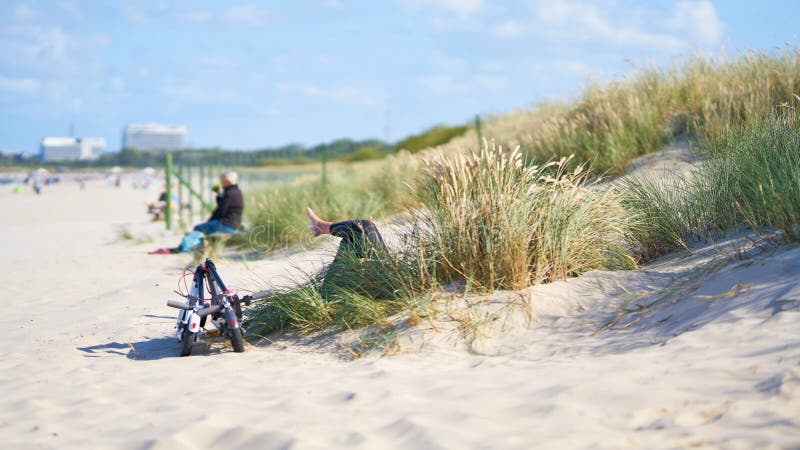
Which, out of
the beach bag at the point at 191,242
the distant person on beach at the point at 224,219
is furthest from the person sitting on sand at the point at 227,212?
the beach bag at the point at 191,242

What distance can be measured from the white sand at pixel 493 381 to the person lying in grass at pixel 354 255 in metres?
0.57

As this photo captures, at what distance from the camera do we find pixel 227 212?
37.3 ft

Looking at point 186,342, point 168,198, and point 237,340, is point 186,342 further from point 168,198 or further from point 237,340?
point 168,198

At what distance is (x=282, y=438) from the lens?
3379 millimetres

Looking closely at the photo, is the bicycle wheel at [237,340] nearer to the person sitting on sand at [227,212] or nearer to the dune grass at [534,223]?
the dune grass at [534,223]

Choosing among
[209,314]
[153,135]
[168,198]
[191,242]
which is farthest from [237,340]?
[153,135]

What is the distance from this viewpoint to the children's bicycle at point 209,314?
530 centimetres

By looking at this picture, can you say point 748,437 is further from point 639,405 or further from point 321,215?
point 321,215

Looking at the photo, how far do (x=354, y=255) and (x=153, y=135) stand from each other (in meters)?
174

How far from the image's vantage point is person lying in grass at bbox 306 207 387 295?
5645mm

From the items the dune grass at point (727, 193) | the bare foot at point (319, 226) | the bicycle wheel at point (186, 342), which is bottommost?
the bicycle wheel at point (186, 342)

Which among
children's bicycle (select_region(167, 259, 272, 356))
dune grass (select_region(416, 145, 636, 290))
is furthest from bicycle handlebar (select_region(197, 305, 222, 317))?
dune grass (select_region(416, 145, 636, 290))

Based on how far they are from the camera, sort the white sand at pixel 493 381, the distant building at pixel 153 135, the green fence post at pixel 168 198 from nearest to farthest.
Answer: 1. the white sand at pixel 493 381
2. the green fence post at pixel 168 198
3. the distant building at pixel 153 135

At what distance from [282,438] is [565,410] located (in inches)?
49.8
